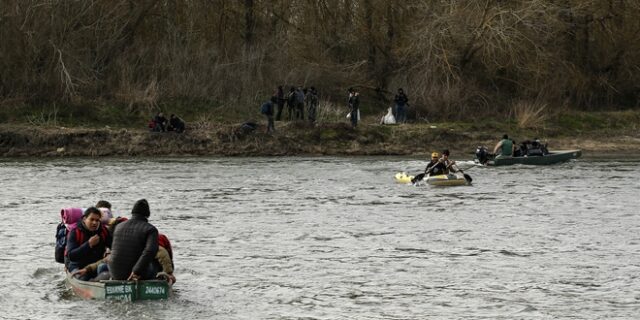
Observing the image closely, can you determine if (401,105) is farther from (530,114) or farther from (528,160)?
(528,160)

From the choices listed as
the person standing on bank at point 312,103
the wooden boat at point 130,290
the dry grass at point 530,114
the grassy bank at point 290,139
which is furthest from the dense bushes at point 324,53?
the wooden boat at point 130,290

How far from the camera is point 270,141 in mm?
49438

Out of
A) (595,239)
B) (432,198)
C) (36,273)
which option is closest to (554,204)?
(432,198)

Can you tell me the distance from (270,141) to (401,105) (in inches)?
269

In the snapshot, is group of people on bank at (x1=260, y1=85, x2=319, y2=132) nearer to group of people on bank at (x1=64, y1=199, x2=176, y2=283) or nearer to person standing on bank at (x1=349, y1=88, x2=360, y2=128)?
person standing on bank at (x1=349, y1=88, x2=360, y2=128)

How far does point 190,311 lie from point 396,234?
9.35 m

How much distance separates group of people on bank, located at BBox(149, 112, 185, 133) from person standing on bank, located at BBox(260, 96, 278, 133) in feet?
11.9

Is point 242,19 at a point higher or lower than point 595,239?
higher

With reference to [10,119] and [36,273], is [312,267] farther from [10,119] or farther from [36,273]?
[10,119]

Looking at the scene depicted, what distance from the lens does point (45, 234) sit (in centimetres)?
2642

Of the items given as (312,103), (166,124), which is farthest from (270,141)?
(166,124)

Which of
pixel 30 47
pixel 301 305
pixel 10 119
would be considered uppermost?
pixel 30 47

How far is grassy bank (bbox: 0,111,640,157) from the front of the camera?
158ft

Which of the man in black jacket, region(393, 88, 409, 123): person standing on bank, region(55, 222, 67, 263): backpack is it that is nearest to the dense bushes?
region(393, 88, 409, 123): person standing on bank
